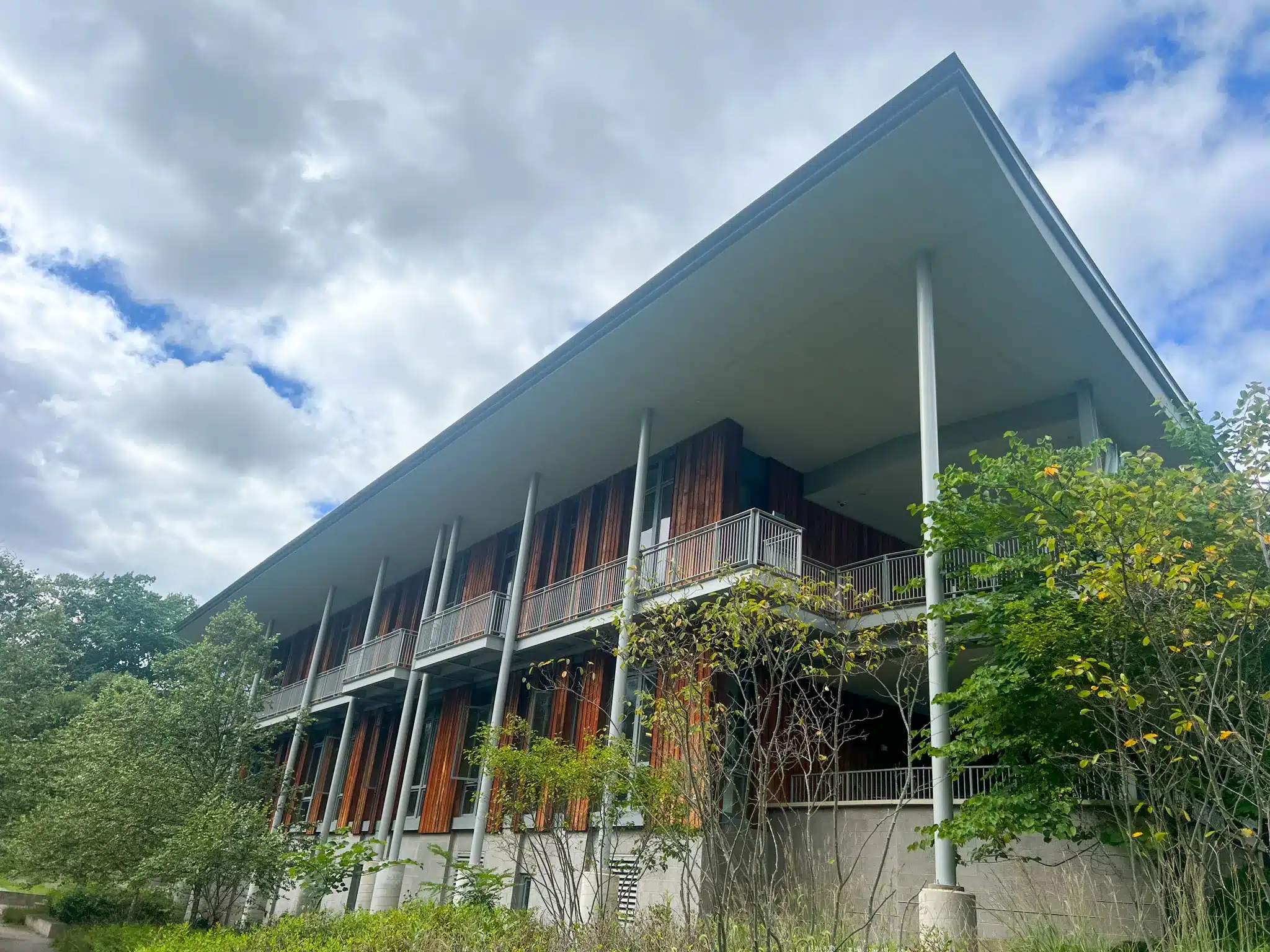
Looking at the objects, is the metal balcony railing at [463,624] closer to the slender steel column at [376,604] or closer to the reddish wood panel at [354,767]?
the slender steel column at [376,604]

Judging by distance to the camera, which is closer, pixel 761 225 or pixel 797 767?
pixel 761 225

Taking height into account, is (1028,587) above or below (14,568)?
below

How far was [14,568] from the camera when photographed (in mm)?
28469

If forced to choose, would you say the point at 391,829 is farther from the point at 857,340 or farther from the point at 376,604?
the point at 857,340

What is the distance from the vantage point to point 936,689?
9.48m

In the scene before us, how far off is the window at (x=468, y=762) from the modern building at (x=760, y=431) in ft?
0.21

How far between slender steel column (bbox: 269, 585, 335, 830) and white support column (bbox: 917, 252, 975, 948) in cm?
1148

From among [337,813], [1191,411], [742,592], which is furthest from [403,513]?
[1191,411]

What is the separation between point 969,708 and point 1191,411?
4646mm

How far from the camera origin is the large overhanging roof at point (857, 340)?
407 inches

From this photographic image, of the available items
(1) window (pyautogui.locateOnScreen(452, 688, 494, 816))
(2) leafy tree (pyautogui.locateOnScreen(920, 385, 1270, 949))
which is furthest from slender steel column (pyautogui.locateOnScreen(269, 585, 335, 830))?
(2) leafy tree (pyautogui.locateOnScreen(920, 385, 1270, 949))

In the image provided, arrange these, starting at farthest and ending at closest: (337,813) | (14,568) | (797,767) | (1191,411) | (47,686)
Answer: (14,568) < (47,686) < (337,813) < (797,767) < (1191,411)

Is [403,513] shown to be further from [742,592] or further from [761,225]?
[742,592]

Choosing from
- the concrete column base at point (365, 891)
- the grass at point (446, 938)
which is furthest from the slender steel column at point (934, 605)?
the concrete column base at point (365, 891)
